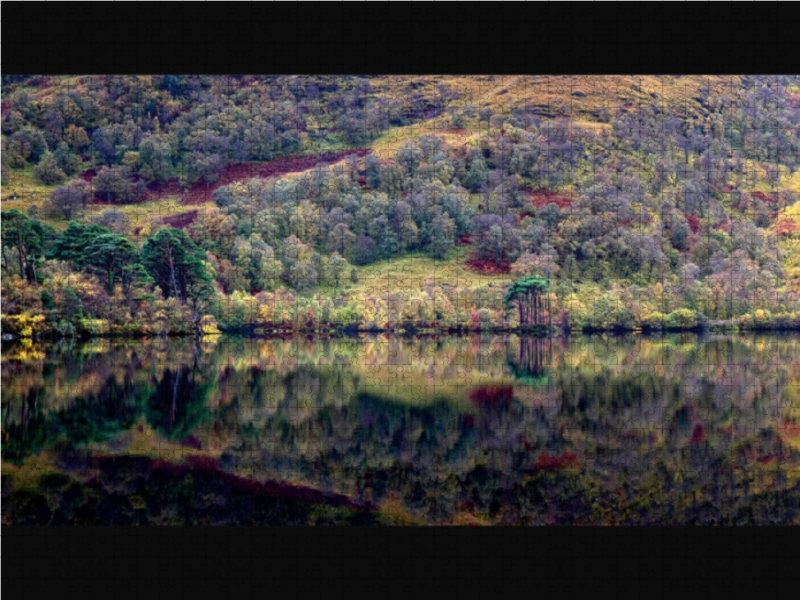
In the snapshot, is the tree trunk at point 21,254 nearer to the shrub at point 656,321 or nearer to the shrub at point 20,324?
the shrub at point 20,324

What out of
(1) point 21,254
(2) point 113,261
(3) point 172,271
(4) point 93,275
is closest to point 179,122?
(3) point 172,271

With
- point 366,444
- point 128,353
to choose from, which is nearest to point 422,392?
point 366,444

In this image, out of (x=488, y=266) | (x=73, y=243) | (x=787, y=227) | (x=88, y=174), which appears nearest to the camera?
(x=73, y=243)

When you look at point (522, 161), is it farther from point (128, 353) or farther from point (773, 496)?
point (773, 496)

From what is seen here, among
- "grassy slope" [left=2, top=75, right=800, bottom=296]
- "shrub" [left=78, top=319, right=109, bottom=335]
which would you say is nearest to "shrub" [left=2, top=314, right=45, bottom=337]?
"shrub" [left=78, top=319, right=109, bottom=335]

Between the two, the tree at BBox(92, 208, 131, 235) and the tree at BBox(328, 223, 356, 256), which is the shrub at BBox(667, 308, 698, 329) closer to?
the tree at BBox(328, 223, 356, 256)

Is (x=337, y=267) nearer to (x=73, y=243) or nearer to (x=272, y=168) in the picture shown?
(x=272, y=168)
